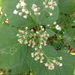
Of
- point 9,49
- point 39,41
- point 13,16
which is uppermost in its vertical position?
point 13,16

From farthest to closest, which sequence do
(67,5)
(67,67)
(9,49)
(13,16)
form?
(67,5) → (67,67) → (13,16) → (9,49)

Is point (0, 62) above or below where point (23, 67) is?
above

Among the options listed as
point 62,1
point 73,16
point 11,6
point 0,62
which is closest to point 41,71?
point 0,62

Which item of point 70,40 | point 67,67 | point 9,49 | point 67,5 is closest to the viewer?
point 9,49

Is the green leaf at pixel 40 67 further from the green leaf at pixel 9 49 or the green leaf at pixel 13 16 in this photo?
the green leaf at pixel 13 16

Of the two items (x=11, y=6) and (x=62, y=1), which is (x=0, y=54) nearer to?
(x=11, y=6)

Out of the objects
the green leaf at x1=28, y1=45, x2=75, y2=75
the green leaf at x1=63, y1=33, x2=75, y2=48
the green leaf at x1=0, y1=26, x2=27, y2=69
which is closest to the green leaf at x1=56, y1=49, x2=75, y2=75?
the green leaf at x1=28, y1=45, x2=75, y2=75

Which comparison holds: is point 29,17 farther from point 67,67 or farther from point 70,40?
point 70,40

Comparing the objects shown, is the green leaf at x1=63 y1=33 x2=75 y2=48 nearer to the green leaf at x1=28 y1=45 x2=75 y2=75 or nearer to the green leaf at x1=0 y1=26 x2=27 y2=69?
the green leaf at x1=28 y1=45 x2=75 y2=75

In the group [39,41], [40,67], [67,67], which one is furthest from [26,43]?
[67,67]
